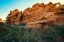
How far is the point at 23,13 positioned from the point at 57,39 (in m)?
27.0

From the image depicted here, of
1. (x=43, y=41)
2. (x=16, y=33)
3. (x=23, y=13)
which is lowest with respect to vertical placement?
(x=43, y=41)

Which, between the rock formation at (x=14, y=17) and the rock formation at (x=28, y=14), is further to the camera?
the rock formation at (x=14, y=17)

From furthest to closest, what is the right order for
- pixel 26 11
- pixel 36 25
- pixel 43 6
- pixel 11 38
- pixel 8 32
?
1. pixel 26 11
2. pixel 43 6
3. pixel 36 25
4. pixel 8 32
5. pixel 11 38

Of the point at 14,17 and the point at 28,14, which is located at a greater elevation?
the point at 28,14

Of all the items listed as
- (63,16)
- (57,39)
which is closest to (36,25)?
(63,16)

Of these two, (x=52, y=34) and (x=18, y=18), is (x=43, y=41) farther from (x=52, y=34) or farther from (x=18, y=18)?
(x=18, y=18)

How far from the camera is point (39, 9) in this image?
38.3 m

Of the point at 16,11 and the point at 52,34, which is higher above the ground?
the point at 16,11

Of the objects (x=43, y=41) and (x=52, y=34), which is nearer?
(x=43, y=41)

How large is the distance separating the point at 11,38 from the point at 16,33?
757 millimetres

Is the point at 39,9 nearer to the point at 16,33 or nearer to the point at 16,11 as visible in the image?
the point at 16,11

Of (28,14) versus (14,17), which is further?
(14,17)

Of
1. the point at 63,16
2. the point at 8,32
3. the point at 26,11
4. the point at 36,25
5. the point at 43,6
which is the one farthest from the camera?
the point at 26,11

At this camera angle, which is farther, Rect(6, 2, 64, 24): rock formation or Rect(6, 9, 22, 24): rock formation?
Rect(6, 9, 22, 24): rock formation
